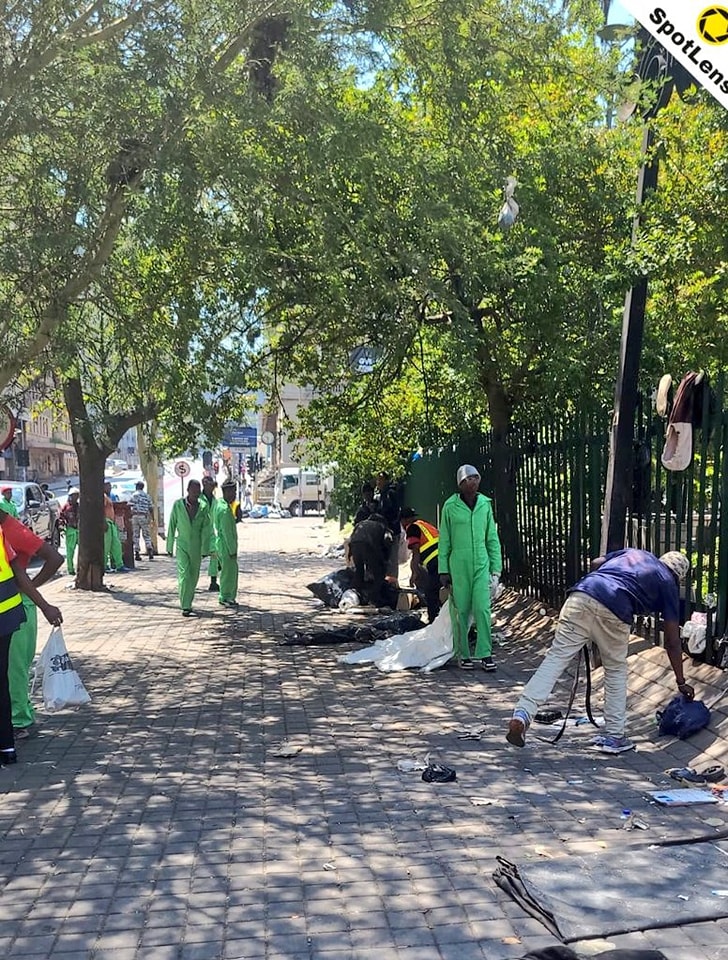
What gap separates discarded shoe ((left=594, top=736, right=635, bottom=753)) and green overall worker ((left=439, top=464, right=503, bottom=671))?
8.74 ft

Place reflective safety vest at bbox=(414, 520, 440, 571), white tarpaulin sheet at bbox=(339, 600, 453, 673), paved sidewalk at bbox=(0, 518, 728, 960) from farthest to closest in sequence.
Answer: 1. reflective safety vest at bbox=(414, 520, 440, 571)
2. white tarpaulin sheet at bbox=(339, 600, 453, 673)
3. paved sidewalk at bbox=(0, 518, 728, 960)

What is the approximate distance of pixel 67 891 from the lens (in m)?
4.16

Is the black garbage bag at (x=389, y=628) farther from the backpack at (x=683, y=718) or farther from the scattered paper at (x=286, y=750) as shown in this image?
the backpack at (x=683, y=718)

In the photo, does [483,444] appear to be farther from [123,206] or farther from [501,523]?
[123,206]

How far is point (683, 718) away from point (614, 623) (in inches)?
31.6

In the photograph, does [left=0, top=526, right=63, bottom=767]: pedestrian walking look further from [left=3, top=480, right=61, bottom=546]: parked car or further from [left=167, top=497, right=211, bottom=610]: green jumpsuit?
[left=3, top=480, right=61, bottom=546]: parked car

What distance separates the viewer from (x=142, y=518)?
22.6 m

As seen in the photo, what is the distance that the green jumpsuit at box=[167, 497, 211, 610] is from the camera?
1274 cm

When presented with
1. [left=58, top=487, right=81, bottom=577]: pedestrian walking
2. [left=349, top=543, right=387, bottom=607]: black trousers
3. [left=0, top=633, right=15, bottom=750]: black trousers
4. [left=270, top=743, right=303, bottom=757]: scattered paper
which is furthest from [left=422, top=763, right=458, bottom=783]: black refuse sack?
[left=58, top=487, right=81, bottom=577]: pedestrian walking

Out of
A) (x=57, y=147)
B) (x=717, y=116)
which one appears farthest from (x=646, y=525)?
(x=57, y=147)

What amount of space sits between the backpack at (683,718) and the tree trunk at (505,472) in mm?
5768

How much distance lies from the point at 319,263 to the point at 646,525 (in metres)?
3.83

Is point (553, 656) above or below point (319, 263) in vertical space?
below

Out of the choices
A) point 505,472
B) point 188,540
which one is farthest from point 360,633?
point 188,540
